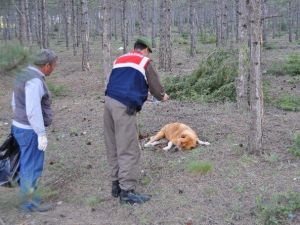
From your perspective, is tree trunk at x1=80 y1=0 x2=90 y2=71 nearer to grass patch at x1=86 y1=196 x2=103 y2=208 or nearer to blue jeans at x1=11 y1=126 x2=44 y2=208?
blue jeans at x1=11 y1=126 x2=44 y2=208

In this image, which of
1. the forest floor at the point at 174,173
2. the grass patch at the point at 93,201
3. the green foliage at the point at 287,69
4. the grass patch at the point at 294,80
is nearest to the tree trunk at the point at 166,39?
the green foliage at the point at 287,69

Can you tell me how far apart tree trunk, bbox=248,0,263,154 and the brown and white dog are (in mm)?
999

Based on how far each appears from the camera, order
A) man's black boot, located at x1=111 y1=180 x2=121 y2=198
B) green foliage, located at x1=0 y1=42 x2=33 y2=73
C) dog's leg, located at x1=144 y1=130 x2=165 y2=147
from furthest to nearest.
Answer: dog's leg, located at x1=144 y1=130 x2=165 y2=147
man's black boot, located at x1=111 y1=180 x2=121 y2=198
green foliage, located at x1=0 y1=42 x2=33 y2=73

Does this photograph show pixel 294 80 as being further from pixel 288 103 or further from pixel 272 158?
pixel 272 158

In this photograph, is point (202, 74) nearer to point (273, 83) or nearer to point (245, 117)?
point (273, 83)

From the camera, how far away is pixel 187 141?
23.0 ft

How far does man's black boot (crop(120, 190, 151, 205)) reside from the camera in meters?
5.40

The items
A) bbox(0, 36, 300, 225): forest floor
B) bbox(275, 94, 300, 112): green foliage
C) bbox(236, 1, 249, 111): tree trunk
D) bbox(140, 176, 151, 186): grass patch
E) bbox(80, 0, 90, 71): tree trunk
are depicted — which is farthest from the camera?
bbox(80, 0, 90, 71): tree trunk

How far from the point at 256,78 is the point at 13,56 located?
4.13m

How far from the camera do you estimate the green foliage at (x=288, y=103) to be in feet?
30.6

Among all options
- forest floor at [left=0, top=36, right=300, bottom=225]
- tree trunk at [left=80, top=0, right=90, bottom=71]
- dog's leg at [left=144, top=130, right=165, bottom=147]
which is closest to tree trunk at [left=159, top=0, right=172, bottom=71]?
tree trunk at [left=80, top=0, right=90, bottom=71]

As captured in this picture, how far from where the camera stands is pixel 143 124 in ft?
28.0

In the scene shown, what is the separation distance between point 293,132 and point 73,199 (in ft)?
12.4

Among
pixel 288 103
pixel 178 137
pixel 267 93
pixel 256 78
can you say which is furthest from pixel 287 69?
pixel 256 78
